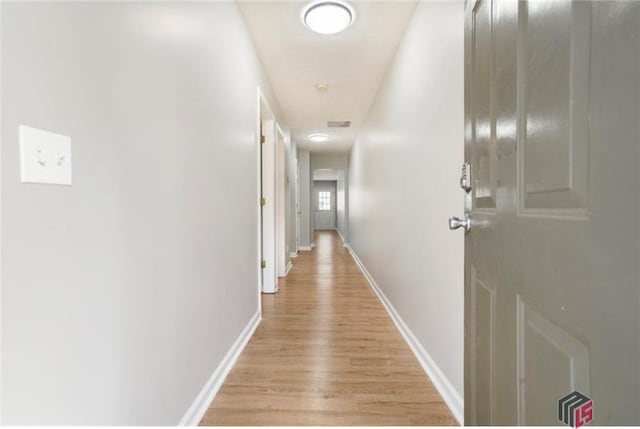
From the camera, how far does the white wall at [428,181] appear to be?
1.46 m

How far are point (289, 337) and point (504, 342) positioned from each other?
1838 mm

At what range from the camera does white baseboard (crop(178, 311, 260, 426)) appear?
1.37 metres

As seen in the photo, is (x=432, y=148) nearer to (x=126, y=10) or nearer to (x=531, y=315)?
(x=531, y=315)

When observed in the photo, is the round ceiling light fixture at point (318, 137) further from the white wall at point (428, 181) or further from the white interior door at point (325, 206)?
the white interior door at point (325, 206)

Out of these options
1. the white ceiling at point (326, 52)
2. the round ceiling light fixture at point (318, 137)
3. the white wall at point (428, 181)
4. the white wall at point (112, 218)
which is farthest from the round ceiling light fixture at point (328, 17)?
the round ceiling light fixture at point (318, 137)

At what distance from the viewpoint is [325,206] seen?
14.2 meters

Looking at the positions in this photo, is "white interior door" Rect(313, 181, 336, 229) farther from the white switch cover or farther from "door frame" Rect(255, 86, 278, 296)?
the white switch cover

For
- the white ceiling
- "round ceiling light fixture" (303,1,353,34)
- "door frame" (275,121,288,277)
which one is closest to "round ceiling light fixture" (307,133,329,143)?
the white ceiling

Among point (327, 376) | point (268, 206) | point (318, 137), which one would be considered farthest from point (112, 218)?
point (318, 137)

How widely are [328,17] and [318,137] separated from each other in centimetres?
386

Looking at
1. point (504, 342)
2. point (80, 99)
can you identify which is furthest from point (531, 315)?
point (80, 99)

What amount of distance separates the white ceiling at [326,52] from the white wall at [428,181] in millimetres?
187

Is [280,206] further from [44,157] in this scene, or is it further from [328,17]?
[44,157]

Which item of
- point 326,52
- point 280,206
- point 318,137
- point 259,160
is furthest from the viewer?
point 318,137
